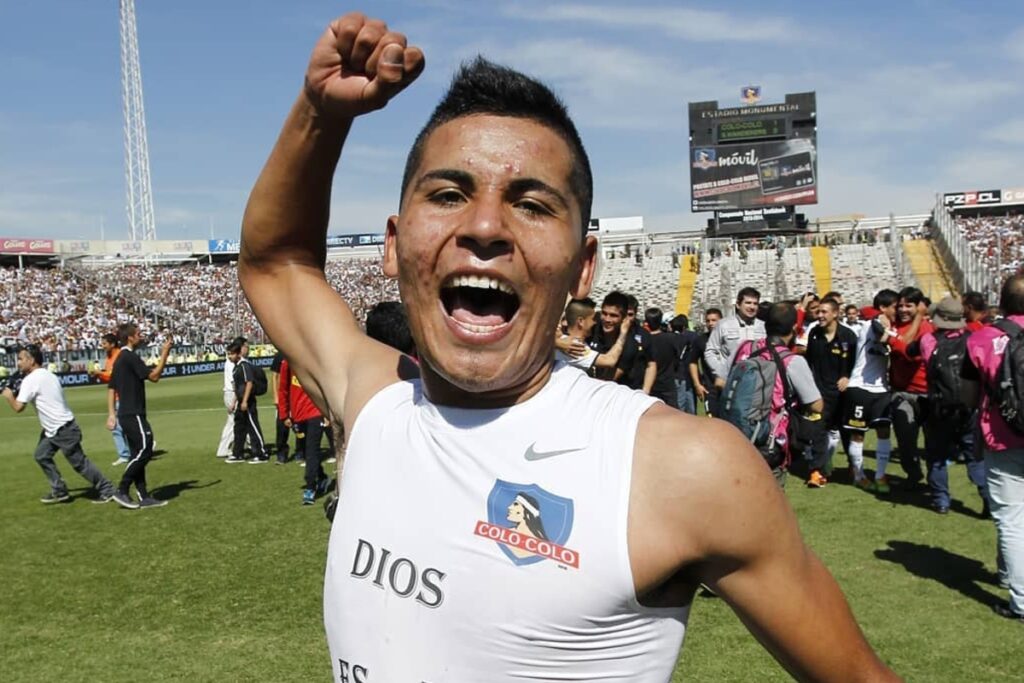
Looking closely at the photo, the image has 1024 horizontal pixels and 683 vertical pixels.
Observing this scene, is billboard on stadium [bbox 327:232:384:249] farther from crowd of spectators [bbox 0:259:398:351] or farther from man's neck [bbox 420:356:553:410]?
man's neck [bbox 420:356:553:410]

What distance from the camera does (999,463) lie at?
5.80 m

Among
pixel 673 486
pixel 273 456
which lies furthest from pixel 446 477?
pixel 273 456

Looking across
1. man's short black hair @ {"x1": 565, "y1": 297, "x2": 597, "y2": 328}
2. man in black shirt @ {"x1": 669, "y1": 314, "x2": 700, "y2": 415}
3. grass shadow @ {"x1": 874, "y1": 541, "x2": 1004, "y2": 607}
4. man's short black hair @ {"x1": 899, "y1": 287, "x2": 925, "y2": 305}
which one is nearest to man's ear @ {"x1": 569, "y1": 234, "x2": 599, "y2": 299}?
grass shadow @ {"x1": 874, "y1": 541, "x2": 1004, "y2": 607}

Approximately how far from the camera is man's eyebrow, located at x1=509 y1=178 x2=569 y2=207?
1.49 metres

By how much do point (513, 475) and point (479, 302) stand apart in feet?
1.07

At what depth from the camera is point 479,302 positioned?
1534 mm

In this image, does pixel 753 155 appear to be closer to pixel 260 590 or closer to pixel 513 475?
pixel 260 590

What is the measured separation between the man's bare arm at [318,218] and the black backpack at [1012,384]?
16.2 ft

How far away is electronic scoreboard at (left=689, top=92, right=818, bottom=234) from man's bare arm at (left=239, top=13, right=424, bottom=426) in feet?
152

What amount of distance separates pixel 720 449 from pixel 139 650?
5513mm

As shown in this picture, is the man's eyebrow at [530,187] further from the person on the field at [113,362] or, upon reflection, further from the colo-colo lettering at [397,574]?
the person on the field at [113,362]

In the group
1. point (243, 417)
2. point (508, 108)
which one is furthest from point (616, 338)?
point (508, 108)

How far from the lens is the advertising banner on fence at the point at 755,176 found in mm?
46812

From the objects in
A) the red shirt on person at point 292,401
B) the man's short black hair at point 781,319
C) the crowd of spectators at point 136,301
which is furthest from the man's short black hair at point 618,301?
the crowd of spectators at point 136,301
